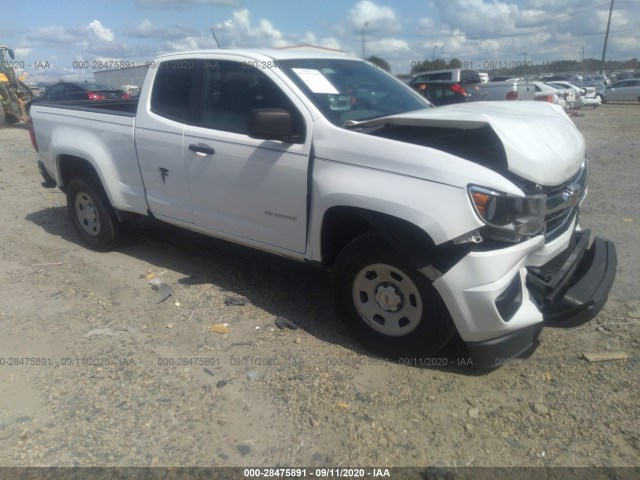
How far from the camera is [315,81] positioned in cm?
384

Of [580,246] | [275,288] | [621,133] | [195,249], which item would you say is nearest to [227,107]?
[275,288]

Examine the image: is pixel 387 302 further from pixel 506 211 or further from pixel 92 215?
pixel 92 215

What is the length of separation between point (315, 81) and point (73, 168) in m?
3.03

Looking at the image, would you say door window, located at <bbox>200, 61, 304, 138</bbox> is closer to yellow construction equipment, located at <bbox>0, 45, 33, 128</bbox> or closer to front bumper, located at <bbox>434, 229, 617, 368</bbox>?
front bumper, located at <bbox>434, 229, 617, 368</bbox>

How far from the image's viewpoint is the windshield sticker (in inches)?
149

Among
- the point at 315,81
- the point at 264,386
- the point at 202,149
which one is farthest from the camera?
the point at 202,149

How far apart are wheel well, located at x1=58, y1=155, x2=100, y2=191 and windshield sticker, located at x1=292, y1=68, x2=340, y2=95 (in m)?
2.51

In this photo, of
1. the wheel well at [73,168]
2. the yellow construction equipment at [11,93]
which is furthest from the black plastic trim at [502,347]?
the yellow construction equipment at [11,93]

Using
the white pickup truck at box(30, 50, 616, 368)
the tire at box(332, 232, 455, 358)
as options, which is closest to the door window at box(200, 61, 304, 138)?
the white pickup truck at box(30, 50, 616, 368)

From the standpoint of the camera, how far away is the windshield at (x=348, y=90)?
12.2ft

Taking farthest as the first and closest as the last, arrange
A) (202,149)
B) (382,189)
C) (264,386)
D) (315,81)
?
(202,149), (315,81), (264,386), (382,189)

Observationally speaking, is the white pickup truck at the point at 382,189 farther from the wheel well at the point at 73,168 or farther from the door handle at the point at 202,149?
the wheel well at the point at 73,168

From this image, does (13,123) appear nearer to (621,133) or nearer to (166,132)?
(166,132)

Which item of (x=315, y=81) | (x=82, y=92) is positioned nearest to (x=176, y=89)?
(x=315, y=81)
